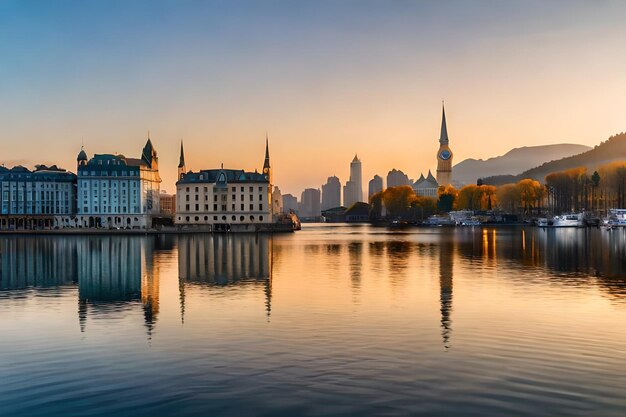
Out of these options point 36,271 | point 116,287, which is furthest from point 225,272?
point 36,271

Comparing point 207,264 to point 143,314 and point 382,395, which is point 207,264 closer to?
point 143,314

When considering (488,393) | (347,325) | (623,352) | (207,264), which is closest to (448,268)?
(207,264)

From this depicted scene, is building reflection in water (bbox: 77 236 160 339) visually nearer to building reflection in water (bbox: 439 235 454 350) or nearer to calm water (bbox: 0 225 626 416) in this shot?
calm water (bbox: 0 225 626 416)

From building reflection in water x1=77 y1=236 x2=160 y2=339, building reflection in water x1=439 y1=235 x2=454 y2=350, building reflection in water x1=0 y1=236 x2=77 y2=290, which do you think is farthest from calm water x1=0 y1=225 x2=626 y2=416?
building reflection in water x1=0 y1=236 x2=77 y2=290

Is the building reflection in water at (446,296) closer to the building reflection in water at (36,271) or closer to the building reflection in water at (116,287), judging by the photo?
the building reflection in water at (116,287)

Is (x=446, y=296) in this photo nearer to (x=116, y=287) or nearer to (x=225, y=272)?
(x=116, y=287)

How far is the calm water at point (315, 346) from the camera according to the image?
817 inches

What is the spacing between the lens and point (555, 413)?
1933cm

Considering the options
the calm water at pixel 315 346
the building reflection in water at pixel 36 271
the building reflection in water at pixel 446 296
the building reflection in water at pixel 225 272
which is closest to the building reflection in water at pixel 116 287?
the calm water at pixel 315 346

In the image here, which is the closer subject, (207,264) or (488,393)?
(488,393)

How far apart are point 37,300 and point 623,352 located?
1409 inches

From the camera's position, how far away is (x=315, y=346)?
28.6 metres

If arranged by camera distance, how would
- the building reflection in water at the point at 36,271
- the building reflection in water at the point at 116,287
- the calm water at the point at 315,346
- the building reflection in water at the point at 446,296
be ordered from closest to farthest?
1. the calm water at the point at 315,346
2. the building reflection in water at the point at 446,296
3. the building reflection in water at the point at 116,287
4. the building reflection in water at the point at 36,271

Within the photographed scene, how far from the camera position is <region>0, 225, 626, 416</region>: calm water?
20.8 m
